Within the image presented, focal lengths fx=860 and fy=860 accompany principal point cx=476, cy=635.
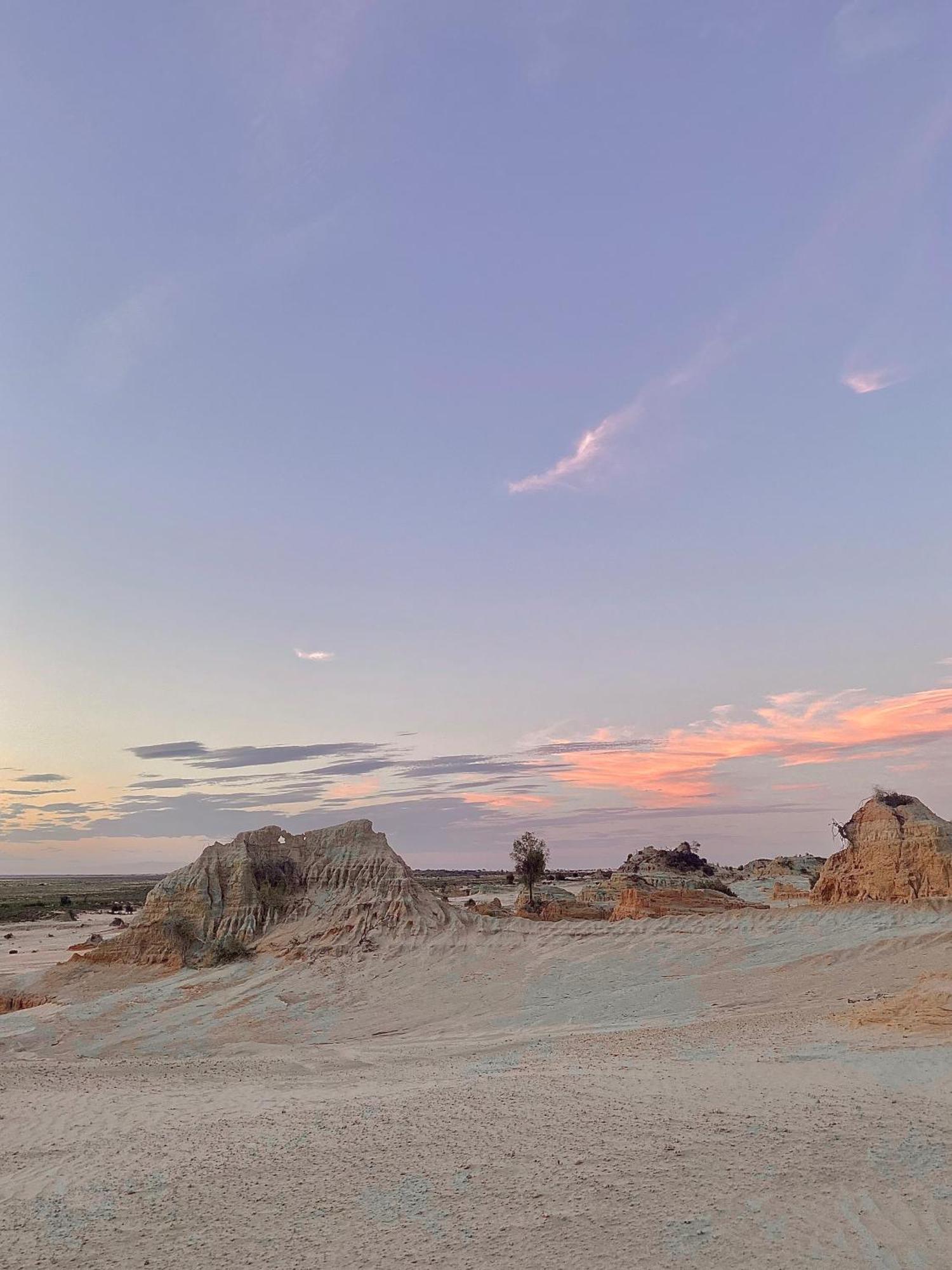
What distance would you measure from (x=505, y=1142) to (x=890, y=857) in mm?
26974

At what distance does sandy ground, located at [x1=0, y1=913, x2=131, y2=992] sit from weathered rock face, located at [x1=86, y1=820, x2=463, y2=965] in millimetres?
5722

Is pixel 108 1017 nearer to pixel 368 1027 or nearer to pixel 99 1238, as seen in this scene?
pixel 368 1027

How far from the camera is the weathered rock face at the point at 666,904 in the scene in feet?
115

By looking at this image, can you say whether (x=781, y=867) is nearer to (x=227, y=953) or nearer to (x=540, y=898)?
(x=540, y=898)

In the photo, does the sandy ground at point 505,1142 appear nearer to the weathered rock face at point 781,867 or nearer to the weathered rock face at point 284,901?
the weathered rock face at point 284,901

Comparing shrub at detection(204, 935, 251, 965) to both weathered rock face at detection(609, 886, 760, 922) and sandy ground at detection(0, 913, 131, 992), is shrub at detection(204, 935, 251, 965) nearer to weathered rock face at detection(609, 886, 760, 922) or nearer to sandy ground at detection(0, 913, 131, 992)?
sandy ground at detection(0, 913, 131, 992)

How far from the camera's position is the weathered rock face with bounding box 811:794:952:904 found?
31531 millimetres

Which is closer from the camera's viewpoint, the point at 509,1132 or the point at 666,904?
the point at 509,1132

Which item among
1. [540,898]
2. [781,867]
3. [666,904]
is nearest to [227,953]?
[666,904]

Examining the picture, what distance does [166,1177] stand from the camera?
10.1 meters

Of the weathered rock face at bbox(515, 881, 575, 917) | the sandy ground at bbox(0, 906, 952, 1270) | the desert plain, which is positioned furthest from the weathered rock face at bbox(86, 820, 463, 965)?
the sandy ground at bbox(0, 906, 952, 1270)

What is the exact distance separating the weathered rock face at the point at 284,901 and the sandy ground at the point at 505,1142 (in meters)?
9.68

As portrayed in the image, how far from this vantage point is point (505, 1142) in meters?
10.6

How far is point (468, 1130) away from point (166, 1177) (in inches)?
145
